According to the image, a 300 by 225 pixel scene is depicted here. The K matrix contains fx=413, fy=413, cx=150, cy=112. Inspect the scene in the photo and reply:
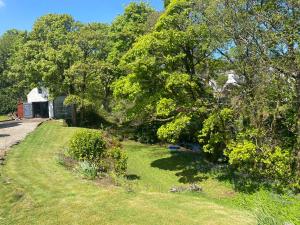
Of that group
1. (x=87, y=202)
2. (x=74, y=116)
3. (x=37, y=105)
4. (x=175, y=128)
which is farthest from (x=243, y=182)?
(x=37, y=105)

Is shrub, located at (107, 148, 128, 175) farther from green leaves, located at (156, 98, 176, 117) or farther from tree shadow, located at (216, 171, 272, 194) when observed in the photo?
tree shadow, located at (216, 171, 272, 194)

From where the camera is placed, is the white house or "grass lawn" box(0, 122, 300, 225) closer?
"grass lawn" box(0, 122, 300, 225)

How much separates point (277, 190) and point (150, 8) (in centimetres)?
2722

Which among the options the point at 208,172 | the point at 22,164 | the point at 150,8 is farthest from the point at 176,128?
the point at 150,8

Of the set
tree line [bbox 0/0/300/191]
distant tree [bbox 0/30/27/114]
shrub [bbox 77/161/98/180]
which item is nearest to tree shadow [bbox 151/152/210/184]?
tree line [bbox 0/0/300/191]

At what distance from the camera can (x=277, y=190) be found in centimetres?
2050

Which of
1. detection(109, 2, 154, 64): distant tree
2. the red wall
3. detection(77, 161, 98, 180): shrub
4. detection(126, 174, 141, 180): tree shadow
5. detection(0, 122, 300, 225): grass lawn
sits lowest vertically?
detection(126, 174, 141, 180): tree shadow

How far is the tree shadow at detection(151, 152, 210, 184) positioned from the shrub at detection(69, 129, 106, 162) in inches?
222

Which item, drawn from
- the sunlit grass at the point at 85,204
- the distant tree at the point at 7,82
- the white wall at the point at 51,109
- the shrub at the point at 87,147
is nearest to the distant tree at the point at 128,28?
the white wall at the point at 51,109

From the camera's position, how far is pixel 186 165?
27188mm

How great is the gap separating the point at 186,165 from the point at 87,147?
8807 millimetres

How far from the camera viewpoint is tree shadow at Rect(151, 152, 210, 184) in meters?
24.3

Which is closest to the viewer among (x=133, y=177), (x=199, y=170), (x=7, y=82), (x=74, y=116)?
(x=133, y=177)

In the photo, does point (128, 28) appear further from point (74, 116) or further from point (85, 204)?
point (85, 204)
